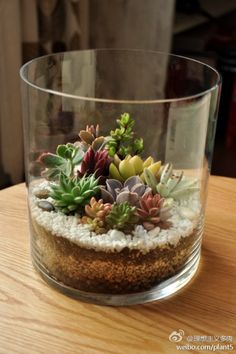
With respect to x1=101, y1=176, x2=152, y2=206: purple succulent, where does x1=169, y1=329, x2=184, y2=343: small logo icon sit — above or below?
below

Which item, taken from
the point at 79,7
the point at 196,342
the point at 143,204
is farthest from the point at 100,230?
the point at 79,7

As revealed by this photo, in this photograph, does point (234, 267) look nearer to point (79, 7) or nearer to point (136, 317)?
point (136, 317)

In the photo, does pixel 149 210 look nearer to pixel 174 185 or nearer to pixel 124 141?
pixel 174 185

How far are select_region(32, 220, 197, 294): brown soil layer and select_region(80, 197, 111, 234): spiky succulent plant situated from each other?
3 centimetres

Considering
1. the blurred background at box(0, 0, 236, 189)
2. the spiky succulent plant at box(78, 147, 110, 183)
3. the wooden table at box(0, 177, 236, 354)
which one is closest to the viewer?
the wooden table at box(0, 177, 236, 354)

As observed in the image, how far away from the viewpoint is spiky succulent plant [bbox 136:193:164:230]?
604 mm

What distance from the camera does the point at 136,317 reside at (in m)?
0.61

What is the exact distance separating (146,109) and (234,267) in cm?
26

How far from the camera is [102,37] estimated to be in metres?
1.66

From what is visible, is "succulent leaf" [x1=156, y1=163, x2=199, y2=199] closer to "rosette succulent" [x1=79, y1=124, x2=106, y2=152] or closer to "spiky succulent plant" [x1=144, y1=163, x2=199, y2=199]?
"spiky succulent plant" [x1=144, y1=163, x2=199, y2=199]

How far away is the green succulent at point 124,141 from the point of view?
0.72m

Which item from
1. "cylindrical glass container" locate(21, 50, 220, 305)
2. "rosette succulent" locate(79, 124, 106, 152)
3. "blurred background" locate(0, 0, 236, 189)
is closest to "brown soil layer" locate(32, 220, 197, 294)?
"cylindrical glass container" locate(21, 50, 220, 305)

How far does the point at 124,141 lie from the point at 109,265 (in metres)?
0.21

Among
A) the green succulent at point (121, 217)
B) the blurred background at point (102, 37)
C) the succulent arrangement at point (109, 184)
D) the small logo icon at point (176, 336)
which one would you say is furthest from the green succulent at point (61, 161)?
the blurred background at point (102, 37)
